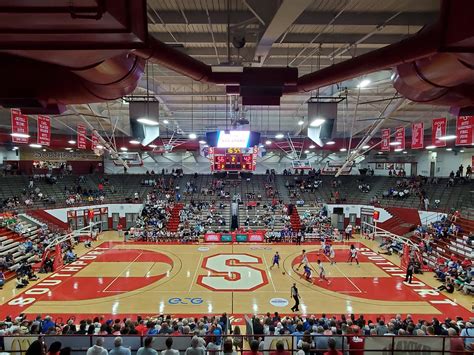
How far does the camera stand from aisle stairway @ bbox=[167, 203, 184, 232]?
3098 centimetres

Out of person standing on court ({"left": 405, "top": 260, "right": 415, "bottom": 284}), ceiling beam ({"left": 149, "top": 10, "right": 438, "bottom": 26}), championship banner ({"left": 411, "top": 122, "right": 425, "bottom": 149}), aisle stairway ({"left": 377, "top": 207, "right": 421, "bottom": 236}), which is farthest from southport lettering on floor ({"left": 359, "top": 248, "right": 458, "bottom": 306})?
ceiling beam ({"left": 149, "top": 10, "right": 438, "bottom": 26})

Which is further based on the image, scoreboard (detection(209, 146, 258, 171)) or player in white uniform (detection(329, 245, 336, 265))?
player in white uniform (detection(329, 245, 336, 265))

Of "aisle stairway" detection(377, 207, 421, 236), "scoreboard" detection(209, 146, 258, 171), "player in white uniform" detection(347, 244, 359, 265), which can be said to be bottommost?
"player in white uniform" detection(347, 244, 359, 265)

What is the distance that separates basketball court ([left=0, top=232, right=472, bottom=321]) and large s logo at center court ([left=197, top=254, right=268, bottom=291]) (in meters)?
0.05

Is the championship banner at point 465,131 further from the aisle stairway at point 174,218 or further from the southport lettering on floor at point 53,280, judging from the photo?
the aisle stairway at point 174,218

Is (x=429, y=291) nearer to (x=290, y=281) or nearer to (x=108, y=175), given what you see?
(x=290, y=281)

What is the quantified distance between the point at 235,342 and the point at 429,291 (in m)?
12.8

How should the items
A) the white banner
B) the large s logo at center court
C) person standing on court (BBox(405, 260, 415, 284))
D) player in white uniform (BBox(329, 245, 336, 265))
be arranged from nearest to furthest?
1. the white banner
2. the large s logo at center court
3. person standing on court (BBox(405, 260, 415, 284))
4. player in white uniform (BBox(329, 245, 336, 265))

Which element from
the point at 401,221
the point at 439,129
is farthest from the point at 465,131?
the point at 401,221

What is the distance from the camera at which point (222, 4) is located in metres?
7.70

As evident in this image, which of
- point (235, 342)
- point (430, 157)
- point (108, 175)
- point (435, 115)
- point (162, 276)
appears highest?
point (435, 115)

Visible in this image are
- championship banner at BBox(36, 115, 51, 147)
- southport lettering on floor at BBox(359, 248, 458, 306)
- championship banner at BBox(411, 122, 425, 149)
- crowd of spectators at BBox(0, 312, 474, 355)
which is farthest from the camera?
championship banner at BBox(411, 122, 425, 149)

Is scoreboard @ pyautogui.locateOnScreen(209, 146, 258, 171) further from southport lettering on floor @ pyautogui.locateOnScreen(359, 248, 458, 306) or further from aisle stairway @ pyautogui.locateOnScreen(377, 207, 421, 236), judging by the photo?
aisle stairway @ pyautogui.locateOnScreen(377, 207, 421, 236)

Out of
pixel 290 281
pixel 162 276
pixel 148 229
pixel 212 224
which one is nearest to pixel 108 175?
Answer: pixel 148 229
